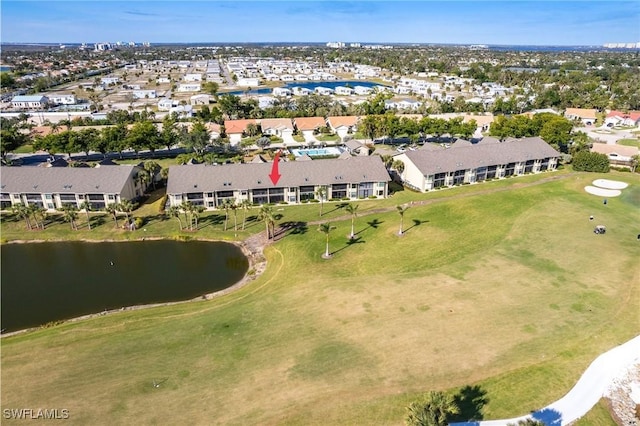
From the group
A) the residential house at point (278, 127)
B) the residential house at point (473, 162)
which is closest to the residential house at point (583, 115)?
the residential house at point (473, 162)

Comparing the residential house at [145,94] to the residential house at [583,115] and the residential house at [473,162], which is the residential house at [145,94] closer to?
the residential house at [473,162]

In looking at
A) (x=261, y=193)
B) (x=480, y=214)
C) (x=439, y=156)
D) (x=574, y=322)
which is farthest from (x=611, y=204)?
(x=261, y=193)

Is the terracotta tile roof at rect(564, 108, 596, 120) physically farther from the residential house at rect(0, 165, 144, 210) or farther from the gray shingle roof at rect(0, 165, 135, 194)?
the residential house at rect(0, 165, 144, 210)

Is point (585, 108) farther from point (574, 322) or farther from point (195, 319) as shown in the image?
point (195, 319)

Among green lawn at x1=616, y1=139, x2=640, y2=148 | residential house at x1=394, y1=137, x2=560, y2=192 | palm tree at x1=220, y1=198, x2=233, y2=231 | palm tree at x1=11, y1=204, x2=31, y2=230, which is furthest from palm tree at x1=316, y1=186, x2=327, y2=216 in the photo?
green lawn at x1=616, y1=139, x2=640, y2=148

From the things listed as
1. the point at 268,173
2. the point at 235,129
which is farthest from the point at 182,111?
the point at 268,173
